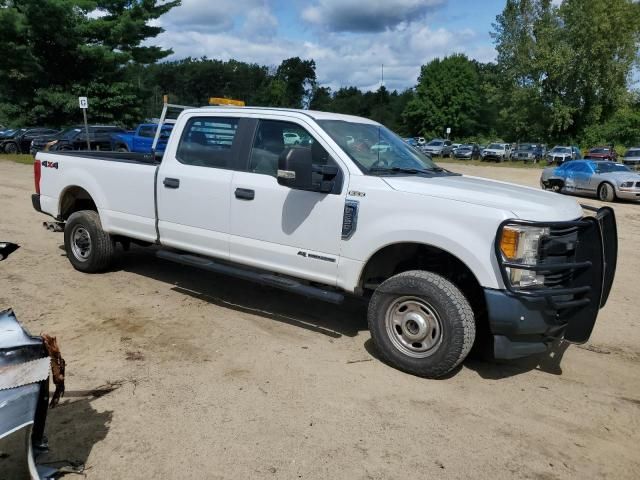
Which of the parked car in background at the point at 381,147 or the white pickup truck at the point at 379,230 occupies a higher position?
the parked car in background at the point at 381,147

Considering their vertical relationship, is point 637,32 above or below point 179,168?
above

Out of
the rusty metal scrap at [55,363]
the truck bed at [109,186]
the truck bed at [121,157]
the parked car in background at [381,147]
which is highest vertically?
the parked car in background at [381,147]

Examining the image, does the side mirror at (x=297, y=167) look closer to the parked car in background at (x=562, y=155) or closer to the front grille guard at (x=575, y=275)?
the front grille guard at (x=575, y=275)

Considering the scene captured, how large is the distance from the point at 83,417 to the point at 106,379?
0.56 meters

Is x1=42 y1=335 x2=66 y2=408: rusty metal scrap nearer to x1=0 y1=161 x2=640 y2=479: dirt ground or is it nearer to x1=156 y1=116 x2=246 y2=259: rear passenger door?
x1=0 y1=161 x2=640 y2=479: dirt ground

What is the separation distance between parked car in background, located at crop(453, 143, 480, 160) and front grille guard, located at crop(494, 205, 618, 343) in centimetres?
4464

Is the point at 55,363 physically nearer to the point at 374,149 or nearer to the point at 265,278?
the point at 265,278

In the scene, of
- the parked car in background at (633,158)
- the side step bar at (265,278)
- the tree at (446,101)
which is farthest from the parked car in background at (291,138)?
the tree at (446,101)

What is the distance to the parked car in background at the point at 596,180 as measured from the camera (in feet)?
58.3

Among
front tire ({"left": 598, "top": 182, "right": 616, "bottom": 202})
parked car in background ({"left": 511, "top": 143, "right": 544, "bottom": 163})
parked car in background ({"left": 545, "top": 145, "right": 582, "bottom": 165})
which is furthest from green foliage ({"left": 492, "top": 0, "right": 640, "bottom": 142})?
front tire ({"left": 598, "top": 182, "right": 616, "bottom": 202})

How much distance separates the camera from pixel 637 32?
4669cm

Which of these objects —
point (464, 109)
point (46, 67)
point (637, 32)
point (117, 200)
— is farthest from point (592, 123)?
point (117, 200)

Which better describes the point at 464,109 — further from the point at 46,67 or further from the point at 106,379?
the point at 106,379

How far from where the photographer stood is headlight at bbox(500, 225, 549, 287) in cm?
392
